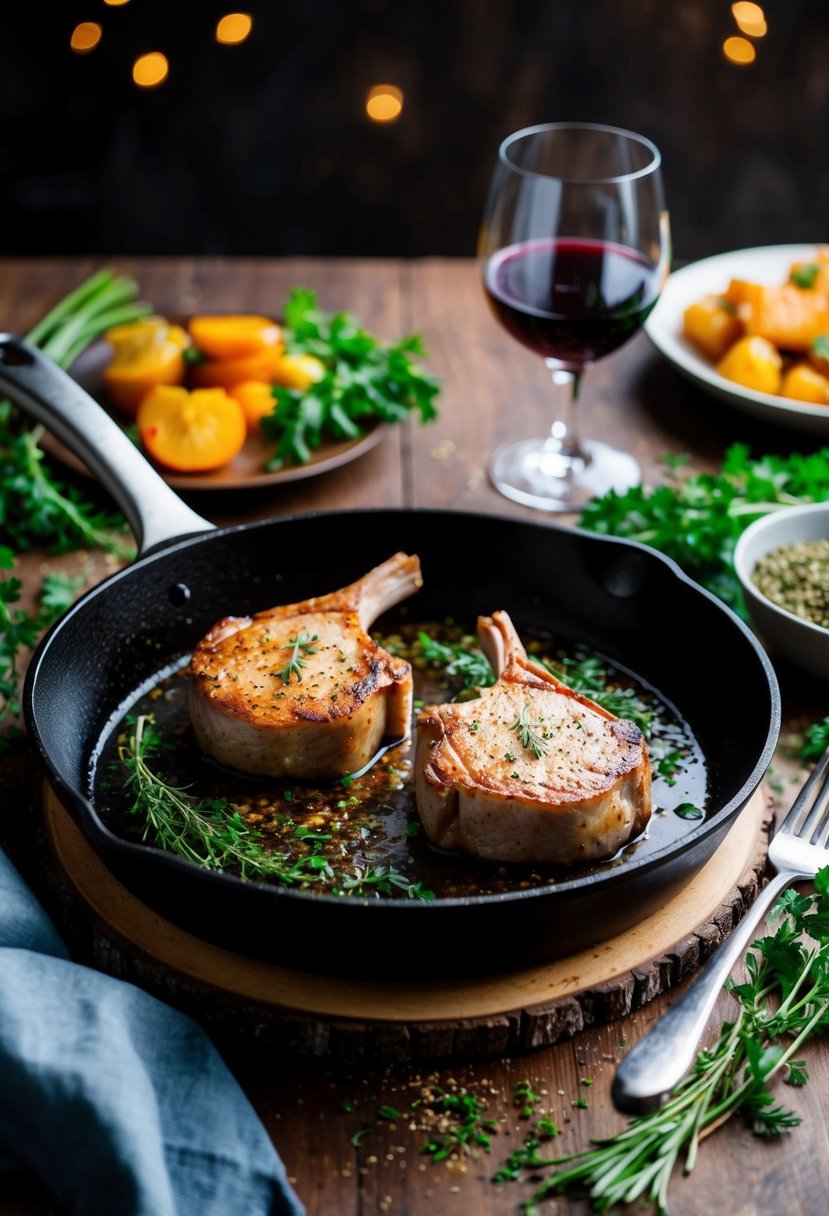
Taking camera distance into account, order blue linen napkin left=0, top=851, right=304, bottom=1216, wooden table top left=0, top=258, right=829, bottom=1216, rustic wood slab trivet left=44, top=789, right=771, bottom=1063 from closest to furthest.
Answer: blue linen napkin left=0, top=851, right=304, bottom=1216
wooden table top left=0, top=258, right=829, bottom=1216
rustic wood slab trivet left=44, top=789, right=771, bottom=1063

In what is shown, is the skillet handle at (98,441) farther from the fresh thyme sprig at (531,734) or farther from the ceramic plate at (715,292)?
the ceramic plate at (715,292)

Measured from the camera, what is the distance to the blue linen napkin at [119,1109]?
4.68 ft

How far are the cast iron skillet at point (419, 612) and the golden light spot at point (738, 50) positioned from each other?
3048mm

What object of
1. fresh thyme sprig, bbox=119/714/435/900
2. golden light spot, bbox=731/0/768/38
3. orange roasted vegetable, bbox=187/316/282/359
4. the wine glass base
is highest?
golden light spot, bbox=731/0/768/38

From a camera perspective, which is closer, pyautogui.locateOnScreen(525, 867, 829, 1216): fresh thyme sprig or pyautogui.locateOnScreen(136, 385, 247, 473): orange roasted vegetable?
pyautogui.locateOnScreen(525, 867, 829, 1216): fresh thyme sprig

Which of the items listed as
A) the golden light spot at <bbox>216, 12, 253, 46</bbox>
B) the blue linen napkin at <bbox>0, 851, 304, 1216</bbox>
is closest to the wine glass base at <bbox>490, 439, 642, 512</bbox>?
the blue linen napkin at <bbox>0, 851, 304, 1216</bbox>

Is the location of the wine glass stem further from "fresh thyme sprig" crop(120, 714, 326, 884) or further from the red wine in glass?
"fresh thyme sprig" crop(120, 714, 326, 884)

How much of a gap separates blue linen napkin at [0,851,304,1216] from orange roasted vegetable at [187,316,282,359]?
2002mm

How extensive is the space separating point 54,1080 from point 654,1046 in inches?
28.5

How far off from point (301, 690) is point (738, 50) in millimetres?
3660

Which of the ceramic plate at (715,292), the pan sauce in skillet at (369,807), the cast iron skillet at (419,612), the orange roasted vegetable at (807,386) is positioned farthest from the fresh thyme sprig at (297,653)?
the orange roasted vegetable at (807,386)

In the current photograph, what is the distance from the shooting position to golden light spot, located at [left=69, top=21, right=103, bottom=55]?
4344 mm

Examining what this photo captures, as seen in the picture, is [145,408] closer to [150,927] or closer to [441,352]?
[441,352]

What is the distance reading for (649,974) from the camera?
1742mm
